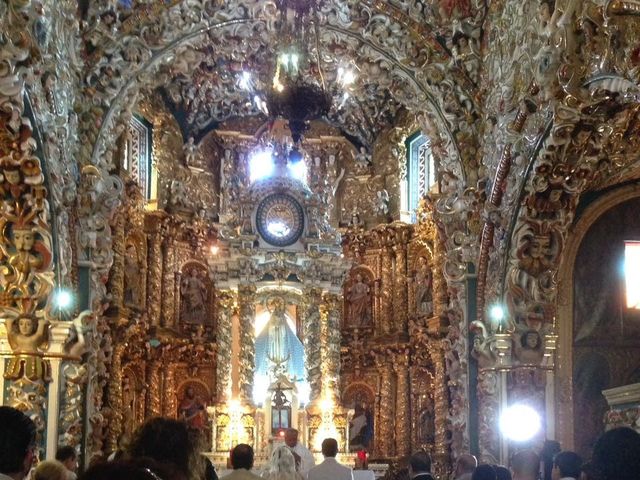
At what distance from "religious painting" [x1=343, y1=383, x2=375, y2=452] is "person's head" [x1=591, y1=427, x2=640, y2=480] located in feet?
54.6

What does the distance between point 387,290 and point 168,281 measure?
4573mm

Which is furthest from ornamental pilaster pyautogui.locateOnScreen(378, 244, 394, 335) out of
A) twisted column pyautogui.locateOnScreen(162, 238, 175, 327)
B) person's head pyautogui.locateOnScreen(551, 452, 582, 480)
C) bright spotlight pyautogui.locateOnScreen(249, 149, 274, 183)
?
person's head pyautogui.locateOnScreen(551, 452, 582, 480)

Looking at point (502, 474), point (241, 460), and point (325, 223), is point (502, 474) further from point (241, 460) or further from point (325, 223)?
point (325, 223)

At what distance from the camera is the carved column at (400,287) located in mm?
20312

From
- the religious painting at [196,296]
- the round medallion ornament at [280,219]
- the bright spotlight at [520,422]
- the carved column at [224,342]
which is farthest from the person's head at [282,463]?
the religious painting at [196,296]

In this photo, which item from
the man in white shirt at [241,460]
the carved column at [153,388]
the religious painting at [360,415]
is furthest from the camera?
the religious painting at [360,415]

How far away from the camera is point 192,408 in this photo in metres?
20.2

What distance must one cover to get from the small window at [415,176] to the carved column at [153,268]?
5.09m

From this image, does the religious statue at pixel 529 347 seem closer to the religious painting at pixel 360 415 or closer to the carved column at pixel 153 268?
the religious painting at pixel 360 415

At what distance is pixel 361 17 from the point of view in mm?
15617

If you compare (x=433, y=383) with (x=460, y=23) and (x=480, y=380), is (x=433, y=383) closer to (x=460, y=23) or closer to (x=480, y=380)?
(x=480, y=380)

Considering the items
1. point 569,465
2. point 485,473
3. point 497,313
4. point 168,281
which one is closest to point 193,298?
point 168,281

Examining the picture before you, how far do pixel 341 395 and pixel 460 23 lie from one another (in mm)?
8478

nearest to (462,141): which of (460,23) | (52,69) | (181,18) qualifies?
(460,23)
